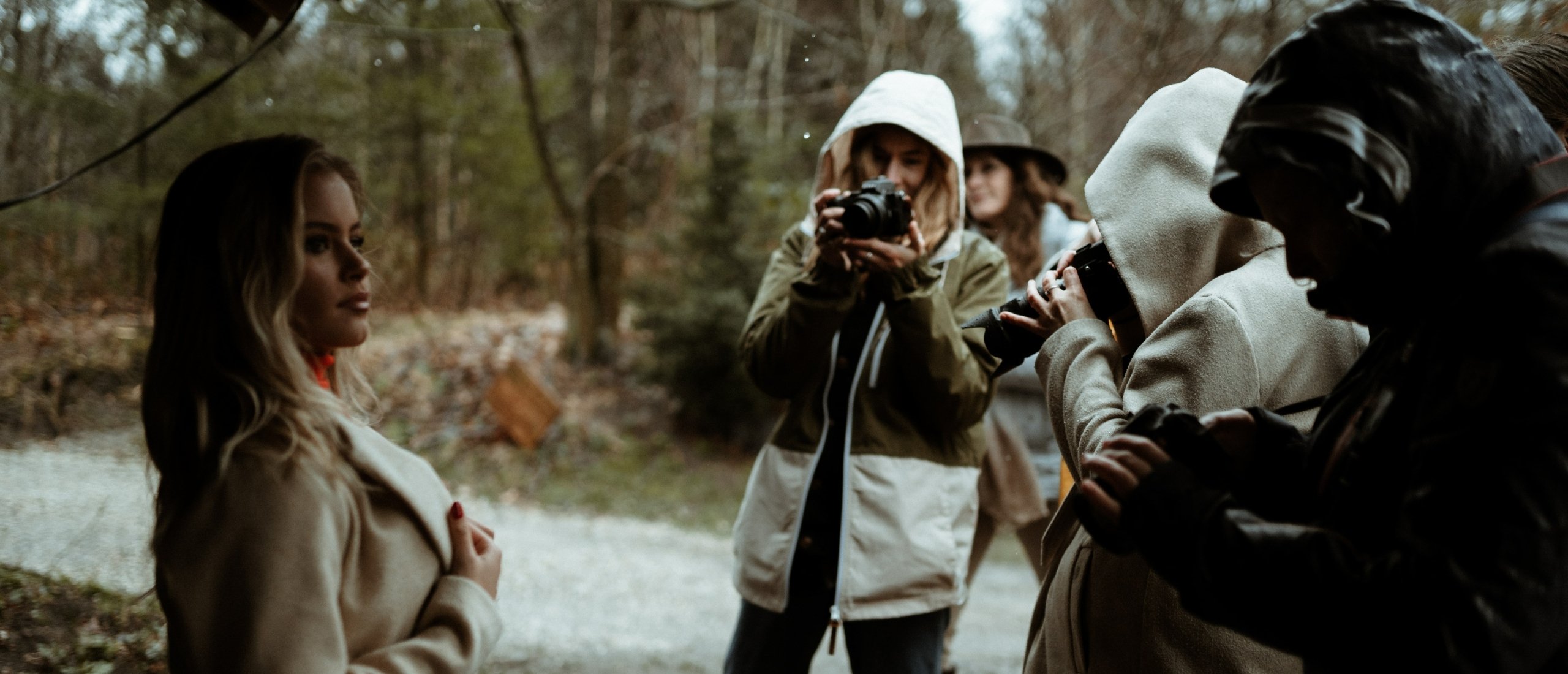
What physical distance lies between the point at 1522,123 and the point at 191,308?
193 centimetres

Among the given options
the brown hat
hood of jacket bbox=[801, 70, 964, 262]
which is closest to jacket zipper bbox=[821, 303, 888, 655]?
hood of jacket bbox=[801, 70, 964, 262]

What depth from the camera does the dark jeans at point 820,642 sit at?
2709mm

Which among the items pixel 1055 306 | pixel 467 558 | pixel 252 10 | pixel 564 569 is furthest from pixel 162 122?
pixel 564 569

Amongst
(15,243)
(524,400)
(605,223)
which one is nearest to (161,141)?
(15,243)

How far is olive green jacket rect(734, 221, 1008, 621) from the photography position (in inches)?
106

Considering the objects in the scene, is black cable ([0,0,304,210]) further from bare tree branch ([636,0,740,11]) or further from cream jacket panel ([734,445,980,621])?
bare tree branch ([636,0,740,11])

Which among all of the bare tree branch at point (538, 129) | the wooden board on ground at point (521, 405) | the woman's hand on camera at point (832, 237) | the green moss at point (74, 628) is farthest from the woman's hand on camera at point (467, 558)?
the wooden board on ground at point (521, 405)

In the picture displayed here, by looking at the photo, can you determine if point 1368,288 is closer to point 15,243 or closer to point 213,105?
point 15,243

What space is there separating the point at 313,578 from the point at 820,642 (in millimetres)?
1501

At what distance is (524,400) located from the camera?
8500mm

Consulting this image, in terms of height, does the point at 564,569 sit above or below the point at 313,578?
below

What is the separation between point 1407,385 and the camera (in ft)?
4.06

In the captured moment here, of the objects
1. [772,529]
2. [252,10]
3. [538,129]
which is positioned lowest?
[772,529]

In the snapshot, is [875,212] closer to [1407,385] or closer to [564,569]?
[1407,385]
